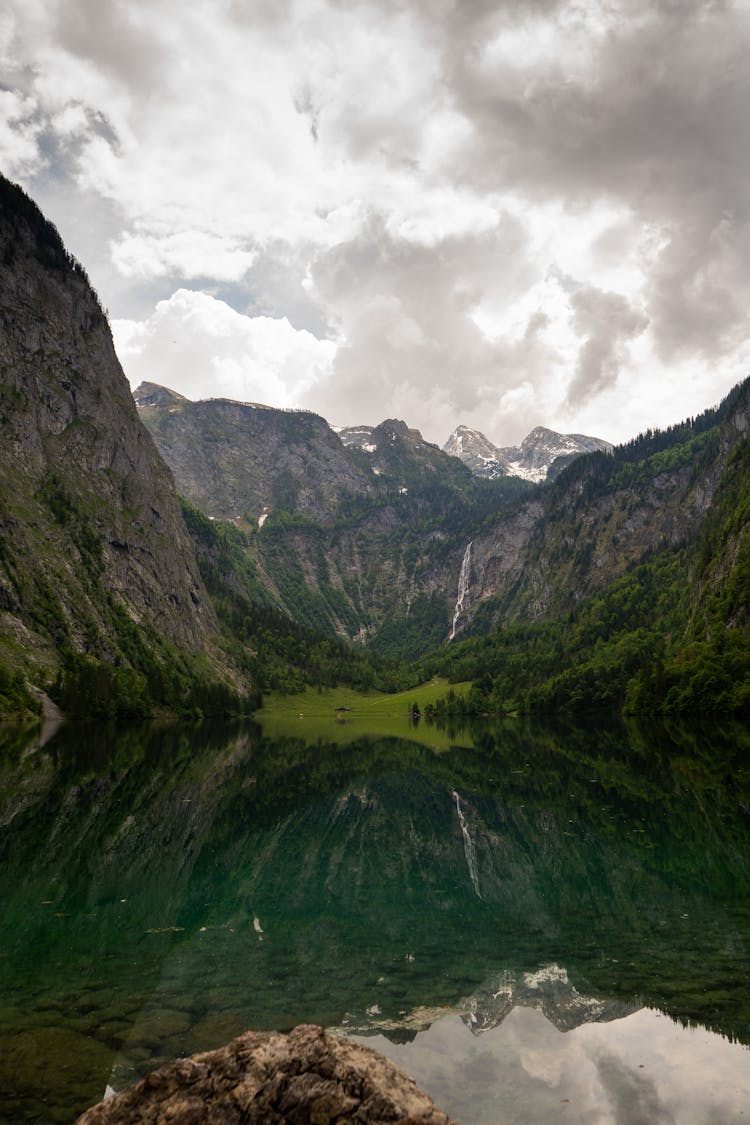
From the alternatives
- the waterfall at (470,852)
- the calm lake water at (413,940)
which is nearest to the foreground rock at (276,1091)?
the calm lake water at (413,940)

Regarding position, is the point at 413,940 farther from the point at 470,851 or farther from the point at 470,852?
the point at 470,851

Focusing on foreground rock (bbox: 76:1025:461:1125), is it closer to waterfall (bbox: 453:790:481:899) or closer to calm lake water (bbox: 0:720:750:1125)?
calm lake water (bbox: 0:720:750:1125)

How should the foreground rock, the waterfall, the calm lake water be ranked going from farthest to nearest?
the waterfall < the calm lake water < the foreground rock

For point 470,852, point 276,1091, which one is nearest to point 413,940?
point 470,852

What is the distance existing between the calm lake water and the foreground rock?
16.1ft

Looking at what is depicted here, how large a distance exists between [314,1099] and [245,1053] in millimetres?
1065

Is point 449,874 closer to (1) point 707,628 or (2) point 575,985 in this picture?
(2) point 575,985

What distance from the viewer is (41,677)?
452 feet

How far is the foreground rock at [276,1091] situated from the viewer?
6.82 metres

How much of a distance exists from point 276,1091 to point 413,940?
14.4m

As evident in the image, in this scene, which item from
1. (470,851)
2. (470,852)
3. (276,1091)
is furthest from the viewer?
(470,851)

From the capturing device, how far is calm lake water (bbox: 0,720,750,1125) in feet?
39.3

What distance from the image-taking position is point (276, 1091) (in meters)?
7.10

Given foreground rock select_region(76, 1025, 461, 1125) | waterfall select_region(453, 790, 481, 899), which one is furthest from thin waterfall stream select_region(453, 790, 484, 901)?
foreground rock select_region(76, 1025, 461, 1125)
